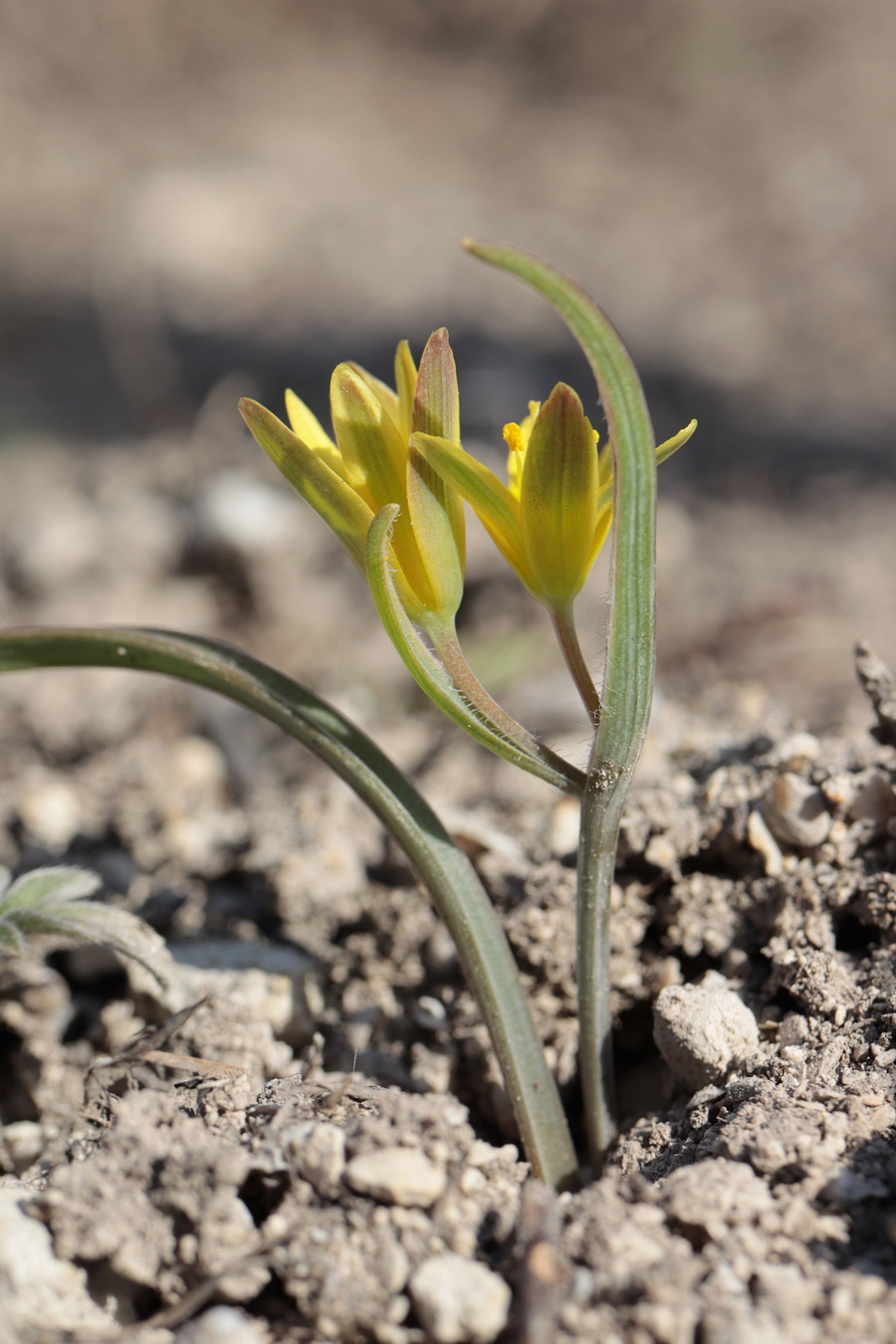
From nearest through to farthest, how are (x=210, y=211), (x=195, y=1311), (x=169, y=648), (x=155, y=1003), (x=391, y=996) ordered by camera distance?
1. (x=195, y=1311)
2. (x=169, y=648)
3. (x=155, y=1003)
4. (x=391, y=996)
5. (x=210, y=211)

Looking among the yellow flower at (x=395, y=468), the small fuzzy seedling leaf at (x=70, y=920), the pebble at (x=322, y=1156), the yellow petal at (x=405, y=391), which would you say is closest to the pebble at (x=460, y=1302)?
the pebble at (x=322, y=1156)

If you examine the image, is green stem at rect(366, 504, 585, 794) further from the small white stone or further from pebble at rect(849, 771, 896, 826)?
the small white stone

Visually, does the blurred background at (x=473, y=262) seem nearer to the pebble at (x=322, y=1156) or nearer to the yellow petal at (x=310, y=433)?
the yellow petal at (x=310, y=433)

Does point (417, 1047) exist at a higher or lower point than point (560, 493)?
lower

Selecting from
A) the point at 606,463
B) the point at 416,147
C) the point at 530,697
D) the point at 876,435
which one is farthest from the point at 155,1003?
the point at 416,147

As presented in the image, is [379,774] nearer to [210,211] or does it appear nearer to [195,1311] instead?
[195,1311]

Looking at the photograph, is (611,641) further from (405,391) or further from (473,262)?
(473,262)

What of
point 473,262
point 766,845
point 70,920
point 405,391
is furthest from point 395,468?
point 473,262
